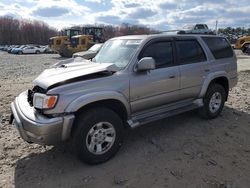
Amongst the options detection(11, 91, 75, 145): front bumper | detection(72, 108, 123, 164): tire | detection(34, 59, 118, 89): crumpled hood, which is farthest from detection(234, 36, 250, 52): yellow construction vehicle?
detection(11, 91, 75, 145): front bumper

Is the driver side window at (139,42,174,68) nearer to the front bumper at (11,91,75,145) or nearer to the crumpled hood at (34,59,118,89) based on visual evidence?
the crumpled hood at (34,59,118,89)

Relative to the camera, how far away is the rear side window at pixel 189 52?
213 inches

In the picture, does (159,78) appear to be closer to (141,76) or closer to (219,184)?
(141,76)

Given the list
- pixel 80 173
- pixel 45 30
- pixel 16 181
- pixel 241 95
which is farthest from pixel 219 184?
pixel 45 30

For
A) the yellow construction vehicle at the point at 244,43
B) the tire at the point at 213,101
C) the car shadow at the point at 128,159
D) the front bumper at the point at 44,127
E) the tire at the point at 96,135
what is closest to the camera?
the front bumper at the point at 44,127

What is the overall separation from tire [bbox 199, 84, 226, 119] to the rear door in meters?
0.39

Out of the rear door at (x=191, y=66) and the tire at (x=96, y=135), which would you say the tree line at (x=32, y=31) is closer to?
the rear door at (x=191, y=66)

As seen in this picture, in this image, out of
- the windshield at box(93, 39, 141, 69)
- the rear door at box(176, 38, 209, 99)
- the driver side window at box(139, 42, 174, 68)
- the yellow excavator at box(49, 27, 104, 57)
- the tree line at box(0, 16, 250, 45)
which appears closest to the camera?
the windshield at box(93, 39, 141, 69)

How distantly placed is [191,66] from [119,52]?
1.48m

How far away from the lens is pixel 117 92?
431 centimetres

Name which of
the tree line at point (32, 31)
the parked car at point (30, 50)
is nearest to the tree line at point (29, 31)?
the tree line at point (32, 31)

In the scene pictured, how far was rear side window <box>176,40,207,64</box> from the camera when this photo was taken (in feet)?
17.8

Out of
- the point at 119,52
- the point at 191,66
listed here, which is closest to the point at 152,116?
the point at 119,52

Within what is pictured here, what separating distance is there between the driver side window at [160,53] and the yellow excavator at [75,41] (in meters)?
23.0
